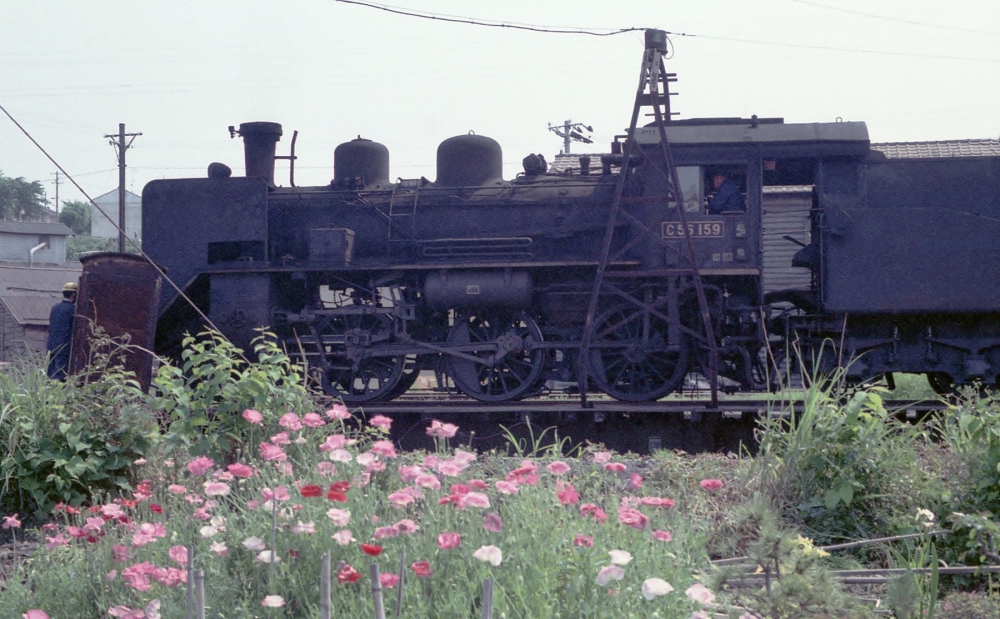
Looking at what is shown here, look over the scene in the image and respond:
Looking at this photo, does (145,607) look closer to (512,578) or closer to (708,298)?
(512,578)

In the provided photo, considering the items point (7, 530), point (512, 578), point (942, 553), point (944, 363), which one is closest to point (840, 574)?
point (942, 553)

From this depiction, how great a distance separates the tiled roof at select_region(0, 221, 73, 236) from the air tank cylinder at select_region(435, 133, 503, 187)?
1835 inches

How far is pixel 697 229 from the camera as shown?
32.6 ft

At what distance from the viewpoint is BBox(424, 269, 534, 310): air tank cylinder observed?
401 inches

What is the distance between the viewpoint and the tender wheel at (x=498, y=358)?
1028 centimetres

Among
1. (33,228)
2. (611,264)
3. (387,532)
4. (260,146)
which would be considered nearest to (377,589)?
(387,532)

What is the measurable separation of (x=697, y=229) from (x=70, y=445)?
7.00 m

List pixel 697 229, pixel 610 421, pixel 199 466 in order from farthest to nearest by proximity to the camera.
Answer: pixel 697 229 → pixel 610 421 → pixel 199 466

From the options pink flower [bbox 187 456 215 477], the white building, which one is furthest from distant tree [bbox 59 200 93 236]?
pink flower [bbox 187 456 215 477]

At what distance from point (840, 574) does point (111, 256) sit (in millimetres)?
7927

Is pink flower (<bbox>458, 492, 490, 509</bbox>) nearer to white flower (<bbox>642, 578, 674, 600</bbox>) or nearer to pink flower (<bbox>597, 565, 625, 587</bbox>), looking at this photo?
pink flower (<bbox>597, 565, 625, 587</bbox>)

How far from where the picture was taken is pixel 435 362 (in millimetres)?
10812

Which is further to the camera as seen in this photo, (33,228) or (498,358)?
(33,228)

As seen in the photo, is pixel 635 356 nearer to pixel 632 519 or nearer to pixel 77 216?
pixel 632 519
